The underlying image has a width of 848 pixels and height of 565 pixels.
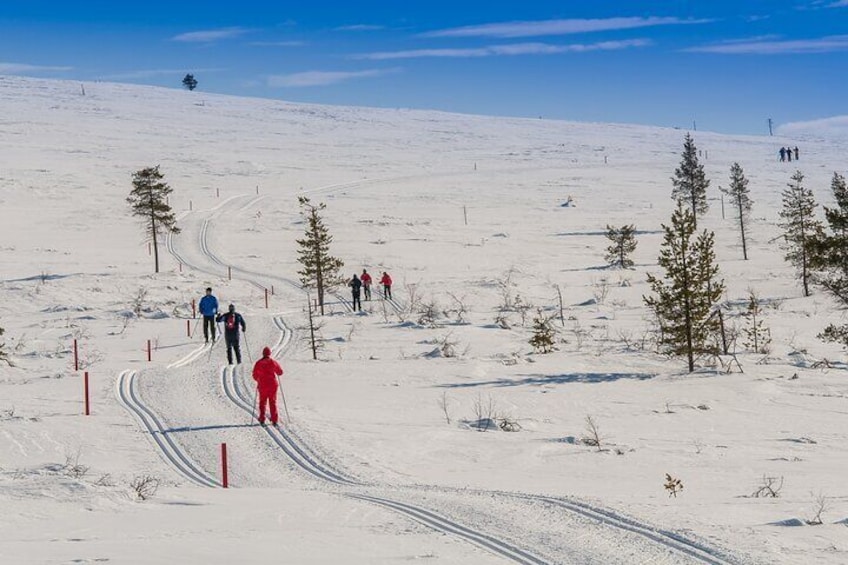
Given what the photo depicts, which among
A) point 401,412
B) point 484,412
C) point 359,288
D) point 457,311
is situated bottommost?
point 484,412

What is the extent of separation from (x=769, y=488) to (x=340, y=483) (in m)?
5.68

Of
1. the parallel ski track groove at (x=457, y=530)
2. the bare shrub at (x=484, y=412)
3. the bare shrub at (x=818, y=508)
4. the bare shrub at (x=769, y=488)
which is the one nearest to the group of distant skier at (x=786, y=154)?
the bare shrub at (x=484, y=412)

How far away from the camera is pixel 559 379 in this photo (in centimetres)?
2241

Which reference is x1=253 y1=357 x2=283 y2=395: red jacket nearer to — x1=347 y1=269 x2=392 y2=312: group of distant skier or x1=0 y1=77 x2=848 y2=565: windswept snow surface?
x1=0 y1=77 x2=848 y2=565: windswept snow surface

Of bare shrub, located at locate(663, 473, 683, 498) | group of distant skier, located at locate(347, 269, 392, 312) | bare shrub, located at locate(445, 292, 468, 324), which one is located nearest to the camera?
bare shrub, located at locate(663, 473, 683, 498)

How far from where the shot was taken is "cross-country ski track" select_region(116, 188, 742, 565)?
30.0ft

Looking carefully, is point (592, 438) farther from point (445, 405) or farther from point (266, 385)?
point (266, 385)

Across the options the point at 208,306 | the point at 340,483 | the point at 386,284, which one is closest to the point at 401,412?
the point at 340,483

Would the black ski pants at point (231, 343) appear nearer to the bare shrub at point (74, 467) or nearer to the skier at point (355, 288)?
the bare shrub at point (74, 467)

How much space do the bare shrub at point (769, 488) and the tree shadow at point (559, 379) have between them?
9.36 metres

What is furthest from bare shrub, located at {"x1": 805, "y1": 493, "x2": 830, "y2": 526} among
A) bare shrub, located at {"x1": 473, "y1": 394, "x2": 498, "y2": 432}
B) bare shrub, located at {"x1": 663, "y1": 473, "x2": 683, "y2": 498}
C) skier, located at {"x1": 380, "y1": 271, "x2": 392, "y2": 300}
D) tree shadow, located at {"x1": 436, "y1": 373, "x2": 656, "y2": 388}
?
skier, located at {"x1": 380, "y1": 271, "x2": 392, "y2": 300}

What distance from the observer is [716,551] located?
8.74 m

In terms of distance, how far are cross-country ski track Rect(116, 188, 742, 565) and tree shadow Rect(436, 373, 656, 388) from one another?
5422mm

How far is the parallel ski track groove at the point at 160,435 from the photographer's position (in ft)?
44.5
